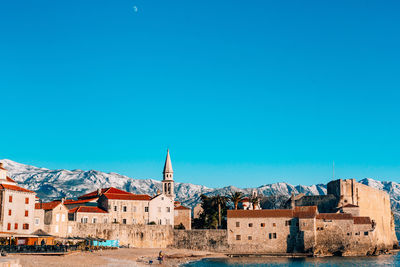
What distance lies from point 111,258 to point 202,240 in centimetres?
2659

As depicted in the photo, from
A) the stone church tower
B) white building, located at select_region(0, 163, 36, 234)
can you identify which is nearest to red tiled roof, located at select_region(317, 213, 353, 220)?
the stone church tower

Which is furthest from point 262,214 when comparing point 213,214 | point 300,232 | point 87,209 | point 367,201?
point 367,201

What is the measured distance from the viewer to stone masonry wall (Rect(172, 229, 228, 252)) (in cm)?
8149

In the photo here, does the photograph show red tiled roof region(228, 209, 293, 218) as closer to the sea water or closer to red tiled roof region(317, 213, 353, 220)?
red tiled roof region(317, 213, 353, 220)

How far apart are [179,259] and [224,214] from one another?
2497 centimetres

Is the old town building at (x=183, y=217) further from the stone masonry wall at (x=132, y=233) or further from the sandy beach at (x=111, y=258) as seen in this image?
the sandy beach at (x=111, y=258)

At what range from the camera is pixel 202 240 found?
82375mm

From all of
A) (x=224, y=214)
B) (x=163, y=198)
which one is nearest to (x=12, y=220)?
(x=163, y=198)

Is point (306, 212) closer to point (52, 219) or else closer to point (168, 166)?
point (168, 166)

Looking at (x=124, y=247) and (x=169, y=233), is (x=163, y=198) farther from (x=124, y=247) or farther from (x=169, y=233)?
(x=124, y=247)

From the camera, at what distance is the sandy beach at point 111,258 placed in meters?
45.8

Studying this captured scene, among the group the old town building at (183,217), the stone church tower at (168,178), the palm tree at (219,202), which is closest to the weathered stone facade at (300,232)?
the palm tree at (219,202)

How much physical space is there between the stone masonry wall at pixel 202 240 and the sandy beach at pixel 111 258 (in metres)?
1.76

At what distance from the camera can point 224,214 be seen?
309 ft
